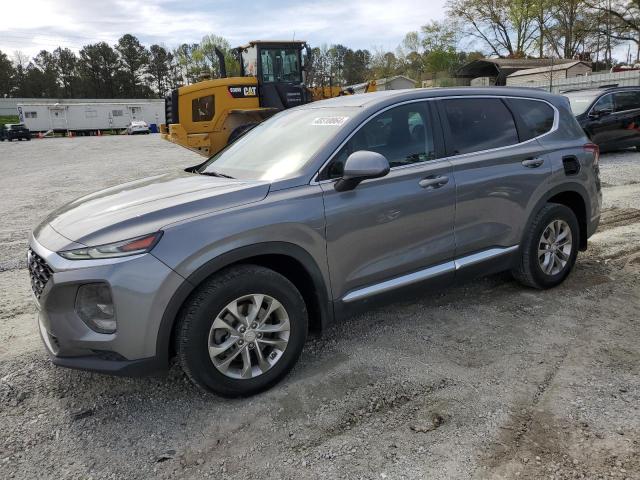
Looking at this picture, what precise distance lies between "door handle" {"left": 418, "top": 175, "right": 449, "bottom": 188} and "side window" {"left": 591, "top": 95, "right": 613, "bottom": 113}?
35.3 ft

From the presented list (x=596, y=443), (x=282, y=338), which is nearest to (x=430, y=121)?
(x=282, y=338)

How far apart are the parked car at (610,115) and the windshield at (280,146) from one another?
10486mm

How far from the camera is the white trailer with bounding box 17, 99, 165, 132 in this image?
1921 inches

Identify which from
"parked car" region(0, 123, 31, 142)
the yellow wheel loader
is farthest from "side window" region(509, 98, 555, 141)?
"parked car" region(0, 123, 31, 142)

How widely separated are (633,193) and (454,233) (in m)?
6.34

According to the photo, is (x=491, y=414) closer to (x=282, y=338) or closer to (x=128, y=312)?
(x=282, y=338)

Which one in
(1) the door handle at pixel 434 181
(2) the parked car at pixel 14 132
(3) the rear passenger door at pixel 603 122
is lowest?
(1) the door handle at pixel 434 181

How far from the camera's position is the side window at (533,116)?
4270 millimetres

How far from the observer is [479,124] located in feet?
13.1

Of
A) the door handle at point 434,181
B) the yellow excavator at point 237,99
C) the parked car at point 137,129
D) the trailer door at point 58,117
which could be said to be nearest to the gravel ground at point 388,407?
the door handle at point 434,181

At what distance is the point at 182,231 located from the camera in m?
2.68

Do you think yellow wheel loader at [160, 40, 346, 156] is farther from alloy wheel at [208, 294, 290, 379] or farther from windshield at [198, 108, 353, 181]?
alloy wheel at [208, 294, 290, 379]

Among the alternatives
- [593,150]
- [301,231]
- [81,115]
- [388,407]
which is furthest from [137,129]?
[388,407]

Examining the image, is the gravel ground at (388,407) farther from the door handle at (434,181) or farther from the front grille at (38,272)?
the door handle at (434,181)
